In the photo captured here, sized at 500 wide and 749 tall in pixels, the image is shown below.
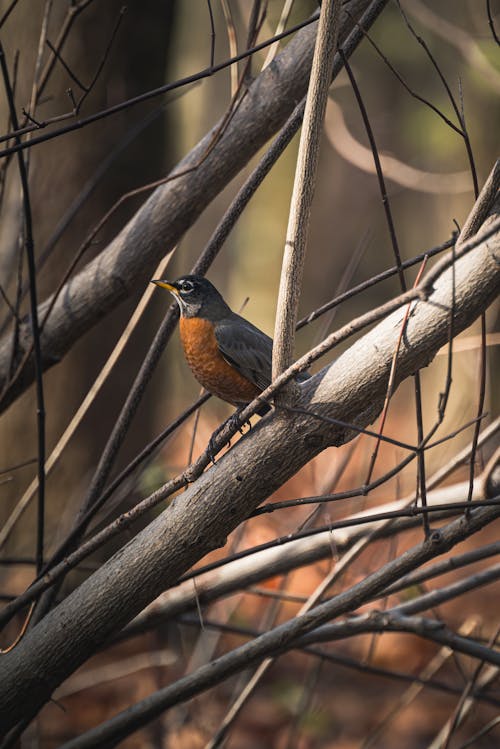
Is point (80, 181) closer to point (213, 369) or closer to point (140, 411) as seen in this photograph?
point (140, 411)

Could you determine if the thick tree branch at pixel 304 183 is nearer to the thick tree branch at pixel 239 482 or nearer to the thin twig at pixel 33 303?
the thick tree branch at pixel 239 482

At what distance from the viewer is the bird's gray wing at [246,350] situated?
237 cm

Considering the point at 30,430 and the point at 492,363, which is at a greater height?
the point at 492,363

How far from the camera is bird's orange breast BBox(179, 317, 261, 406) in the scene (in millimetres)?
2383

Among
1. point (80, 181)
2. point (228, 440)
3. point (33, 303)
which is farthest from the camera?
point (80, 181)

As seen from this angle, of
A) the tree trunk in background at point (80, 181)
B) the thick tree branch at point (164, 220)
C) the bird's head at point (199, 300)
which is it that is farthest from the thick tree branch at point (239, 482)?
the tree trunk in background at point (80, 181)

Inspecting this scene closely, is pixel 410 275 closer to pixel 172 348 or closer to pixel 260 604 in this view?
pixel 172 348

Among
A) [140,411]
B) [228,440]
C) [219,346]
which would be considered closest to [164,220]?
[219,346]

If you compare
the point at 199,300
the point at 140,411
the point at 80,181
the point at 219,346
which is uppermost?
the point at 80,181

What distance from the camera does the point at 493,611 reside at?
5770 mm

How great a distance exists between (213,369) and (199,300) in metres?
0.35

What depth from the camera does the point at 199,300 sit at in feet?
8.75

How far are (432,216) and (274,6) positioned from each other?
20.9 ft

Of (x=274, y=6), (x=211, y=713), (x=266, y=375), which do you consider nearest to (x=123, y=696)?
(x=211, y=713)
